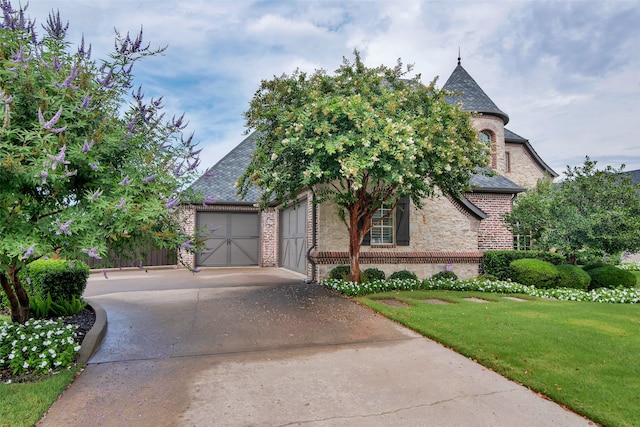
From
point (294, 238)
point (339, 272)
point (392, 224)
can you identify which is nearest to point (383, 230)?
point (392, 224)

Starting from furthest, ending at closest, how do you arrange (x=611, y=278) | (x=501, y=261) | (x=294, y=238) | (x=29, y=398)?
(x=294, y=238) < (x=501, y=261) < (x=611, y=278) < (x=29, y=398)

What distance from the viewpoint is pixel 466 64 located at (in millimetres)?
21734

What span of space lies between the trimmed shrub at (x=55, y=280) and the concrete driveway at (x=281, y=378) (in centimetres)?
82

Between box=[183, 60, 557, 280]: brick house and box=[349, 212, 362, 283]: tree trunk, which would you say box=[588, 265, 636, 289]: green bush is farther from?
box=[349, 212, 362, 283]: tree trunk

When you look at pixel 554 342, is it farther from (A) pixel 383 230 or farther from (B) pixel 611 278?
(B) pixel 611 278

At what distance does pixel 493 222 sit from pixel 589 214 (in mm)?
4433

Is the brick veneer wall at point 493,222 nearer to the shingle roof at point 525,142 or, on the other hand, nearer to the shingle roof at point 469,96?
the shingle roof at point 469,96

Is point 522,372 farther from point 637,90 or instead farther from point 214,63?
point 637,90

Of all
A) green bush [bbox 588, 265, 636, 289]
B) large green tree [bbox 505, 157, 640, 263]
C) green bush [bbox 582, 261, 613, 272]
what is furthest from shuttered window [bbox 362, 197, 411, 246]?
green bush [bbox 582, 261, 613, 272]

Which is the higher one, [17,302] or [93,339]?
[17,302]

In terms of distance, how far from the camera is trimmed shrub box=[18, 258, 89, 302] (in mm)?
6910

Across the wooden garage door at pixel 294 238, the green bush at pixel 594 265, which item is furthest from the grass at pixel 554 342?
the wooden garage door at pixel 294 238

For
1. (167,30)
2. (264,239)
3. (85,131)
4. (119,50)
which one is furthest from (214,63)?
(264,239)

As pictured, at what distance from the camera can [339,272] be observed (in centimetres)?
1048
